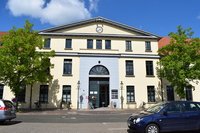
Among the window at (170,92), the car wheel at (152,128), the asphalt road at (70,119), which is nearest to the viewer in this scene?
the car wheel at (152,128)

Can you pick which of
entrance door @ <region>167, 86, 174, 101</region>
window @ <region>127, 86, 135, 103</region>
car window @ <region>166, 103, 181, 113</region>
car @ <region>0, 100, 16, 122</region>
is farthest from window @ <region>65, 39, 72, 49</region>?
car window @ <region>166, 103, 181, 113</region>

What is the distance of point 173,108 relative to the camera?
32.2ft

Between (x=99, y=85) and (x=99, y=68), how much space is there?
233 cm

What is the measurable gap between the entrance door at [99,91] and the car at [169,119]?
58.5 ft

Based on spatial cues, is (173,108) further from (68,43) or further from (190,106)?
(68,43)

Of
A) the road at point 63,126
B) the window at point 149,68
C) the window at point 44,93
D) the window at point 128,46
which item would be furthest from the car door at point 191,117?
the window at point 44,93

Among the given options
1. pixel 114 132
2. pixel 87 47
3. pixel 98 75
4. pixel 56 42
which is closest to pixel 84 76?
pixel 98 75

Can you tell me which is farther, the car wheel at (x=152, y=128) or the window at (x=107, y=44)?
the window at (x=107, y=44)

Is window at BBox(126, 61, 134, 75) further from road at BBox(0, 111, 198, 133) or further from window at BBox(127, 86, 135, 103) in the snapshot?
road at BBox(0, 111, 198, 133)

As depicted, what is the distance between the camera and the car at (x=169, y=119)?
30.2ft

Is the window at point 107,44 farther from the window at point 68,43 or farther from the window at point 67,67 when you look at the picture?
the window at point 67,67

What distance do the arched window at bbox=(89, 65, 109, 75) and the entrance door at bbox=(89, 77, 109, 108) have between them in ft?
2.70

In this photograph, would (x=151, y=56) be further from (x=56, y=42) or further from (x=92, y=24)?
(x=56, y=42)

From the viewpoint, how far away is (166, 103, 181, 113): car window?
9.74m
